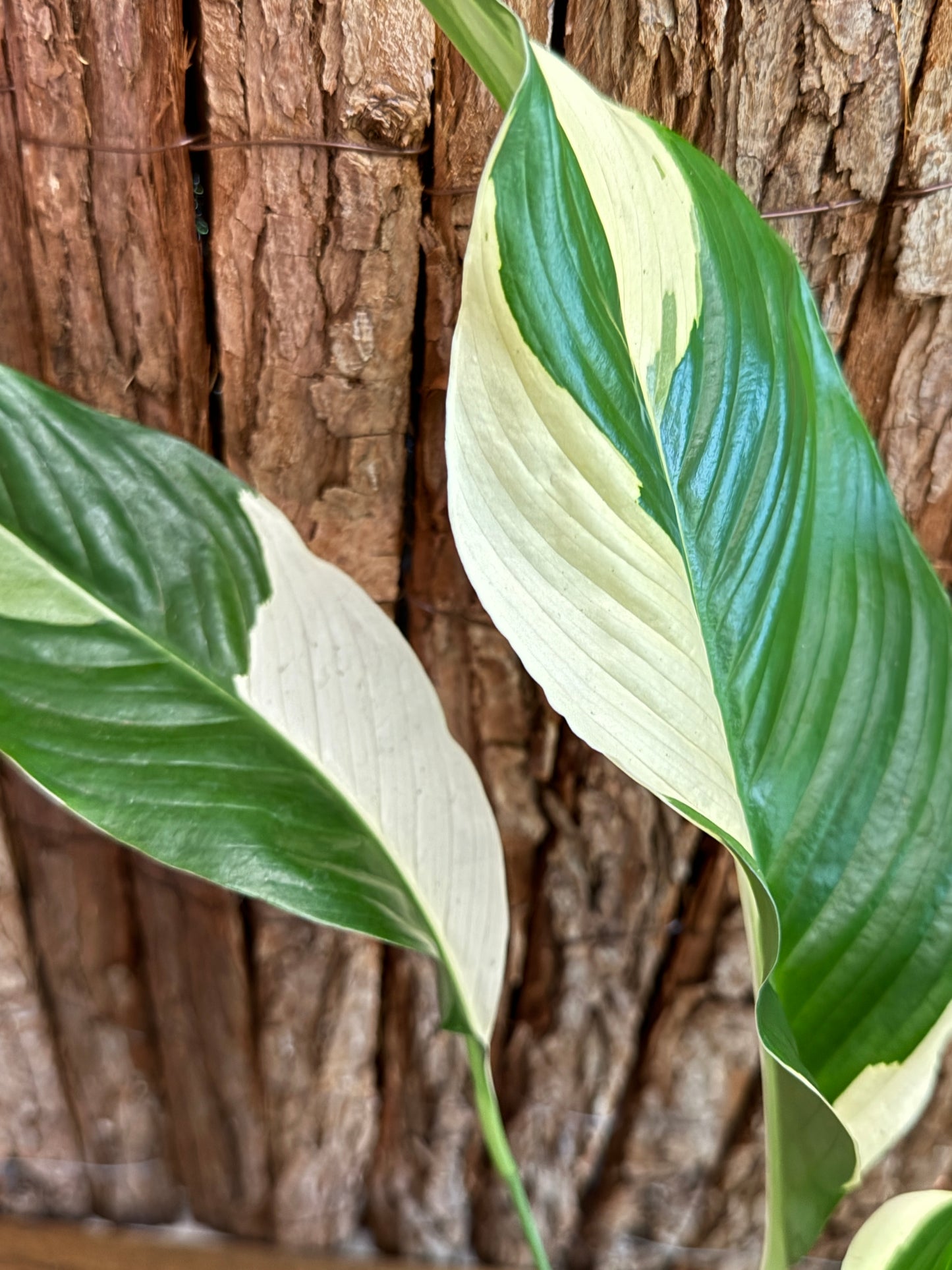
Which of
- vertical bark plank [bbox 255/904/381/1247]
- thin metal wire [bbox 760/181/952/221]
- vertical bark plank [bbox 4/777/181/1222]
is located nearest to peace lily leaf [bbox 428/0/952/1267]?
thin metal wire [bbox 760/181/952/221]

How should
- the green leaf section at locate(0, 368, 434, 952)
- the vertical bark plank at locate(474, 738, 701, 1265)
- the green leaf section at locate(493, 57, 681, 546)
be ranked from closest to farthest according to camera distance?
the green leaf section at locate(493, 57, 681, 546), the green leaf section at locate(0, 368, 434, 952), the vertical bark plank at locate(474, 738, 701, 1265)

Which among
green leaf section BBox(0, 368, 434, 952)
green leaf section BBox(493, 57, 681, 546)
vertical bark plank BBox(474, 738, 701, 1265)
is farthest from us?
vertical bark plank BBox(474, 738, 701, 1265)

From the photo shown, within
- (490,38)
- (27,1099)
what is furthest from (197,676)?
(27,1099)

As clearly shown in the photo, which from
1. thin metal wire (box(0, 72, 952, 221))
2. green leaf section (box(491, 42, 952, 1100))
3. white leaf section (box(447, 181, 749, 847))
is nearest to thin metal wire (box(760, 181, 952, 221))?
thin metal wire (box(0, 72, 952, 221))

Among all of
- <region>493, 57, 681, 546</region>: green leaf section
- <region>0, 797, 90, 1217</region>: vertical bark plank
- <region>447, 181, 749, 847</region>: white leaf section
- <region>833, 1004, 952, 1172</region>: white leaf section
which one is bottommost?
<region>0, 797, 90, 1217</region>: vertical bark plank

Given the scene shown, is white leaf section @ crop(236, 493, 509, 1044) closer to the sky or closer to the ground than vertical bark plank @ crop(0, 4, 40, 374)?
closer to the ground

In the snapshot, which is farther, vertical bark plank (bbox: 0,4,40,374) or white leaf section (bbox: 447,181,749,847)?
vertical bark plank (bbox: 0,4,40,374)

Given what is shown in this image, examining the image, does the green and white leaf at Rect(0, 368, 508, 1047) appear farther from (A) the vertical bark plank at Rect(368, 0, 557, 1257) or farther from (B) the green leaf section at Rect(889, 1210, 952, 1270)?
(B) the green leaf section at Rect(889, 1210, 952, 1270)

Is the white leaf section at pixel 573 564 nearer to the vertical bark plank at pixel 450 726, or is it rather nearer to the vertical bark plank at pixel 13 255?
the vertical bark plank at pixel 450 726
